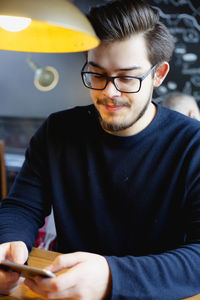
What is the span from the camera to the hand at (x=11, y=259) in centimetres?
81

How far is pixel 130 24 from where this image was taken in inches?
44.1

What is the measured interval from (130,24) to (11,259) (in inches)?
32.3

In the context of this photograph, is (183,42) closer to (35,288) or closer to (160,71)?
(160,71)

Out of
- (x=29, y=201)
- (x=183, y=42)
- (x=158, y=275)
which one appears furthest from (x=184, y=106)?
(x=158, y=275)

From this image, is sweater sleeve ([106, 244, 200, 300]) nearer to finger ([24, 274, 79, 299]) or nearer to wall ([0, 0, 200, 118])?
finger ([24, 274, 79, 299])

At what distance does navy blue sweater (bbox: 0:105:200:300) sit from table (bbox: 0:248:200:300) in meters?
0.06

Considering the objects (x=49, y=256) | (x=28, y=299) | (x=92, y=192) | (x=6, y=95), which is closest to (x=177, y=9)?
(x=6, y=95)

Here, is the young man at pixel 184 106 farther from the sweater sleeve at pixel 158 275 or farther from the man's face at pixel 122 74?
the sweater sleeve at pixel 158 275

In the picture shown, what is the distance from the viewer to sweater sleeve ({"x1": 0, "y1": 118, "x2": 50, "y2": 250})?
110cm

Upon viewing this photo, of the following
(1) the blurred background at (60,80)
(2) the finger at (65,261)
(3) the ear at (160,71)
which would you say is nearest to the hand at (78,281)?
(2) the finger at (65,261)

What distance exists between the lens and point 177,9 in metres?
2.76

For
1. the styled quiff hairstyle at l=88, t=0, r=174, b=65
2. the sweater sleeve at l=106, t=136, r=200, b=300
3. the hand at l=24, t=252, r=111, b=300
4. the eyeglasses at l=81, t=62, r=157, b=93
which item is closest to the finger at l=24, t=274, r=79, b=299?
the hand at l=24, t=252, r=111, b=300

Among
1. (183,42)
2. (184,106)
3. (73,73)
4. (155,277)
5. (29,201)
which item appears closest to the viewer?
(155,277)

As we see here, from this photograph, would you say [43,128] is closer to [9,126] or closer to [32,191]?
[32,191]
